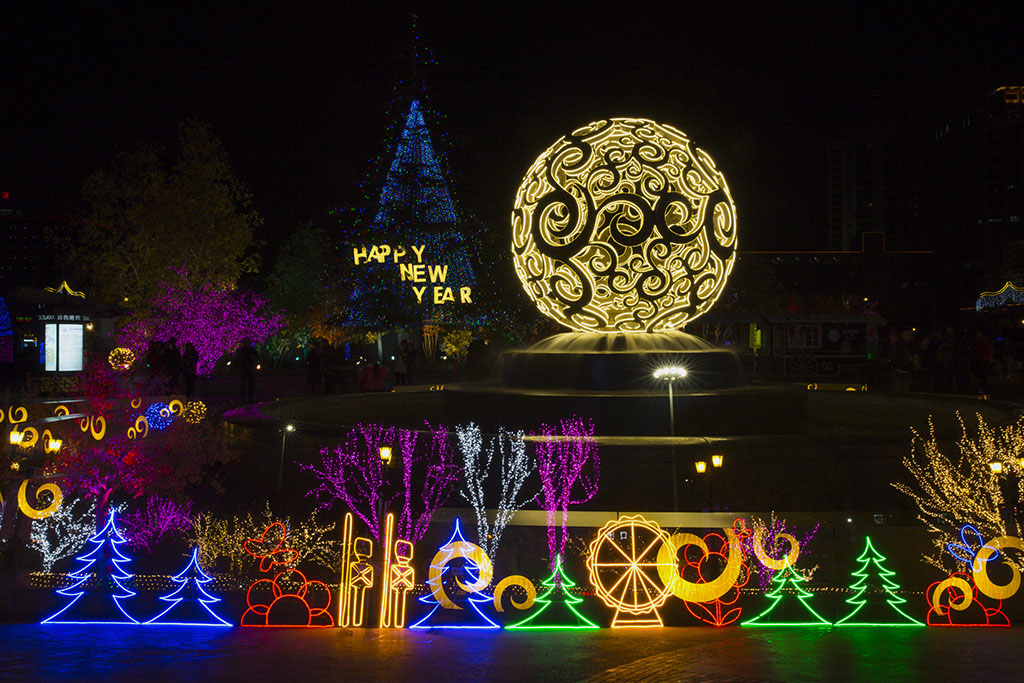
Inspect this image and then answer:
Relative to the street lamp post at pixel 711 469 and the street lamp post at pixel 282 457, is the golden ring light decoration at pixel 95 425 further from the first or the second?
the street lamp post at pixel 711 469

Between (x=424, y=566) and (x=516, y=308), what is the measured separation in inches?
1022

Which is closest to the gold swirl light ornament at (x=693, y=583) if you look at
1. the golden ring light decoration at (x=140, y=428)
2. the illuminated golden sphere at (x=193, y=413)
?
the illuminated golden sphere at (x=193, y=413)

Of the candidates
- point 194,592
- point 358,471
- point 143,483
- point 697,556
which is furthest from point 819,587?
point 143,483

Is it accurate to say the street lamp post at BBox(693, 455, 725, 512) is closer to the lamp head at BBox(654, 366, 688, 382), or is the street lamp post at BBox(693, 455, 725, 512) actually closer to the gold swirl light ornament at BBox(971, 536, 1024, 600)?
the gold swirl light ornament at BBox(971, 536, 1024, 600)

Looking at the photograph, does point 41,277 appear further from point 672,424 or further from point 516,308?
point 672,424

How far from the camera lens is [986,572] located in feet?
20.7

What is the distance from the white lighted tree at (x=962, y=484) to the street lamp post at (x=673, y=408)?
208cm

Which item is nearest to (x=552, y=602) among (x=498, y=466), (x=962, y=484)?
(x=498, y=466)

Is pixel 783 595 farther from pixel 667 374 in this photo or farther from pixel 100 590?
pixel 667 374

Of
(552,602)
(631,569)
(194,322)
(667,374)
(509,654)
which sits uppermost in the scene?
(194,322)

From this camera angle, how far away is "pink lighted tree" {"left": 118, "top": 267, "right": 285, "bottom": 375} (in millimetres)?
29984

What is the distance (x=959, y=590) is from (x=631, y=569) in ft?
7.51

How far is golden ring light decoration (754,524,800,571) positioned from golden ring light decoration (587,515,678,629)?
23.8 inches

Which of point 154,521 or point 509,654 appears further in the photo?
point 154,521
